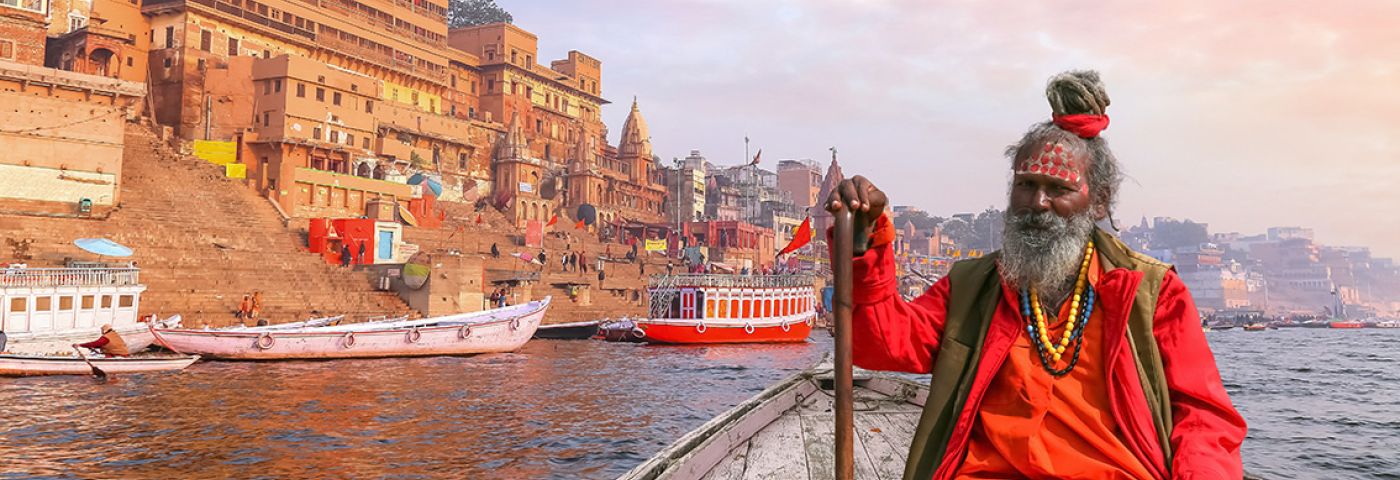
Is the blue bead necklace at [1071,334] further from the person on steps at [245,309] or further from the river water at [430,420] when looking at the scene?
the person on steps at [245,309]

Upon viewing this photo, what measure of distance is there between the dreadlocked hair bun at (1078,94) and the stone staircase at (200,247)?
2932 cm

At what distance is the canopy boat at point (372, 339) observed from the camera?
23609 mm

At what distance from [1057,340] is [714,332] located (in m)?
33.0

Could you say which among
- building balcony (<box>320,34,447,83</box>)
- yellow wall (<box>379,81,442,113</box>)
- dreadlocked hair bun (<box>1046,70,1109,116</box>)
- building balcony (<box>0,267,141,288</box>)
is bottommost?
building balcony (<box>0,267,141,288</box>)

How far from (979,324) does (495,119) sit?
65.3 m

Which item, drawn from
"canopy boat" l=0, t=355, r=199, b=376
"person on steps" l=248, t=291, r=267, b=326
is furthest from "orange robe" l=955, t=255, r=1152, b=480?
"person on steps" l=248, t=291, r=267, b=326

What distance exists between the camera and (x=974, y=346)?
2896 millimetres

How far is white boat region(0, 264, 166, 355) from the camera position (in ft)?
72.8

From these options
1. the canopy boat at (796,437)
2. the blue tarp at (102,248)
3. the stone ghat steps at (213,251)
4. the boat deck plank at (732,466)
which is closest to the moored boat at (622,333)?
the stone ghat steps at (213,251)

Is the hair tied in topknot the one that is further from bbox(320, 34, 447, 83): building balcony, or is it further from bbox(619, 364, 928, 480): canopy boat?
bbox(320, 34, 447, 83): building balcony

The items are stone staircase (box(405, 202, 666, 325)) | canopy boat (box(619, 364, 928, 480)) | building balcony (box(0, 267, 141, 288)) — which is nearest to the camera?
canopy boat (box(619, 364, 928, 480))

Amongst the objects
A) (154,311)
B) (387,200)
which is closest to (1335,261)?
(387,200)

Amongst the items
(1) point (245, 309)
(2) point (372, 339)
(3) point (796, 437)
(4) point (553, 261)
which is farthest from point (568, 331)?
(3) point (796, 437)

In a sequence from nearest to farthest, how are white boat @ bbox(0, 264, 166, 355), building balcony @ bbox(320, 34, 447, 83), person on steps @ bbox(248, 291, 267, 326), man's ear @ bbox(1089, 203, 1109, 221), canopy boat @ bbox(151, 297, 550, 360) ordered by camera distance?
man's ear @ bbox(1089, 203, 1109, 221), white boat @ bbox(0, 264, 166, 355), canopy boat @ bbox(151, 297, 550, 360), person on steps @ bbox(248, 291, 267, 326), building balcony @ bbox(320, 34, 447, 83)
